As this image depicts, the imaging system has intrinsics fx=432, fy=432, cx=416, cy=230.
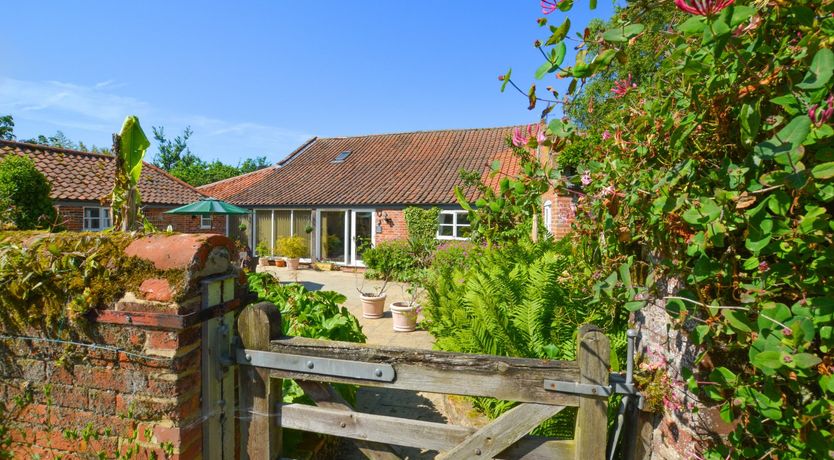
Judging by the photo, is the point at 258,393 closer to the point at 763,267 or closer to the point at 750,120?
the point at 763,267

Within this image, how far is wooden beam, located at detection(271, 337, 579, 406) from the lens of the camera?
6.20 feet

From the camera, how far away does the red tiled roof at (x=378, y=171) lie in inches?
679

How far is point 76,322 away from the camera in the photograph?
210 centimetres

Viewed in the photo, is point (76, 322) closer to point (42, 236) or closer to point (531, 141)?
point (42, 236)

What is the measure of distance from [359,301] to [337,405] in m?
8.96

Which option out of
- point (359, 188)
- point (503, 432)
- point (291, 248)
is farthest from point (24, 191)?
point (503, 432)

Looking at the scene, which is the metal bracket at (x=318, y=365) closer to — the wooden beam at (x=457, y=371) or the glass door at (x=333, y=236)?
the wooden beam at (x=457, y=371)

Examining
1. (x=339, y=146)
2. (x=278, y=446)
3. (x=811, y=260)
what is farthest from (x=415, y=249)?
(x=811, y=260)

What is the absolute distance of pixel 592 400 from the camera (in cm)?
186

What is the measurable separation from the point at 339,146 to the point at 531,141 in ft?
72.5

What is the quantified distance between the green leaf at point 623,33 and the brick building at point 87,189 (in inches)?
562

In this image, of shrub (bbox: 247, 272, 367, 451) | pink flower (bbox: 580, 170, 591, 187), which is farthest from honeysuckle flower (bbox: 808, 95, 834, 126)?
shrub (bbox: 247, 272, 367, 451)

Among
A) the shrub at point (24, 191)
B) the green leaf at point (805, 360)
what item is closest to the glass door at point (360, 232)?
the shrub at point (24, 191)

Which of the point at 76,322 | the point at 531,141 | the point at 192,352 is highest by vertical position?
the point at 531,141
